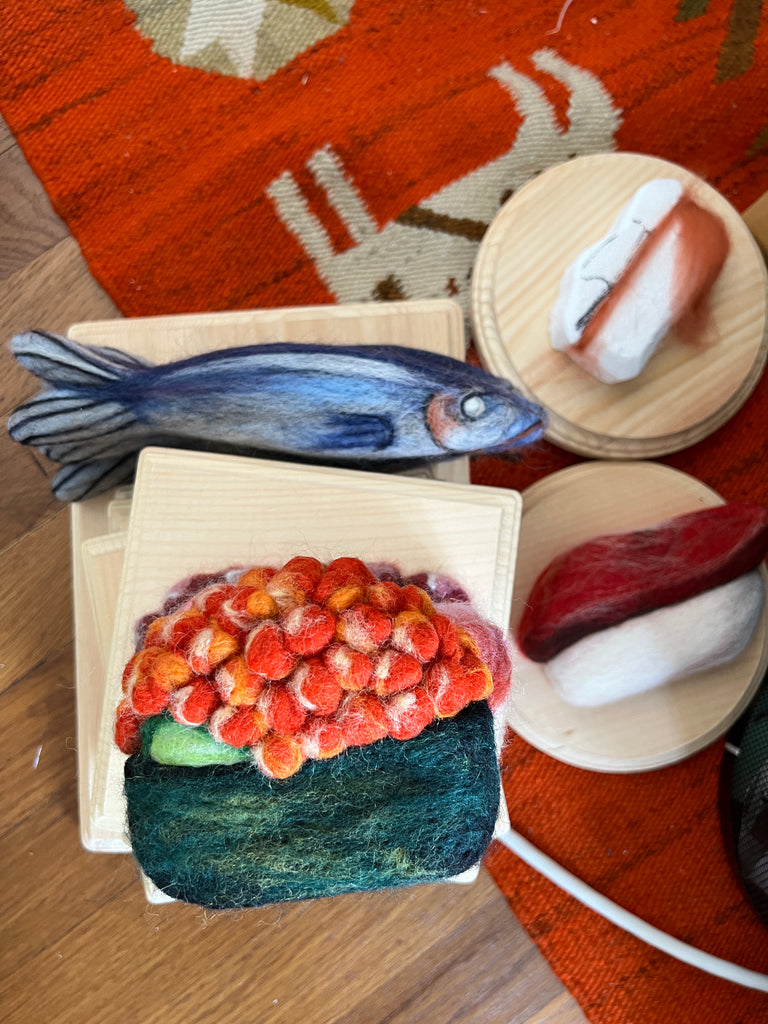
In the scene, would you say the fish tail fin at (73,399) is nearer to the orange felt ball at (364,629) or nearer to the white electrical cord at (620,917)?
the orange felt ball at (364,629)

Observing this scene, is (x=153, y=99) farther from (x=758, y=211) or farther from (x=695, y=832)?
(x=695, y=832)

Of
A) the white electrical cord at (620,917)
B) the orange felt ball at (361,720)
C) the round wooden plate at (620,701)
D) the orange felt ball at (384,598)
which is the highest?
the orange felt ball at (384,598)

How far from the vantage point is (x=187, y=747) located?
0.43 meters

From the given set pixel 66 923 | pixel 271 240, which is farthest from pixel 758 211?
pixel 66 923

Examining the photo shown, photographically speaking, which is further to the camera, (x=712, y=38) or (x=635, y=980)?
(x=712, y=38)

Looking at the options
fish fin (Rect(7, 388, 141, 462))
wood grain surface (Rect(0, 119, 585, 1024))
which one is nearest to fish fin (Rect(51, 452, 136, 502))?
fish fin (Rect(7, 388, 141, 462))

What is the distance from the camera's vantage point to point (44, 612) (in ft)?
2.88

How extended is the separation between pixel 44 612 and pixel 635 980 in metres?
0.78

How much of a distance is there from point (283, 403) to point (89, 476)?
21 cm

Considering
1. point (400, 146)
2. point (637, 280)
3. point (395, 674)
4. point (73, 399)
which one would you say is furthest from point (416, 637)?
point (400, 146)

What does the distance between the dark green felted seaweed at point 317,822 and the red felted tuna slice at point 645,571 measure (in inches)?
13.9

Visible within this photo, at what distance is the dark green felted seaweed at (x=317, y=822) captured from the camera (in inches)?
16.9

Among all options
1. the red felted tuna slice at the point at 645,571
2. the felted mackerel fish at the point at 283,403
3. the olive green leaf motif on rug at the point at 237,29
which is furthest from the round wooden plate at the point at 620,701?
the olive green leaf motif on rug at the point at 237,29

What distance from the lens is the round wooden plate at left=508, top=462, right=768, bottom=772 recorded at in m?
0.84
